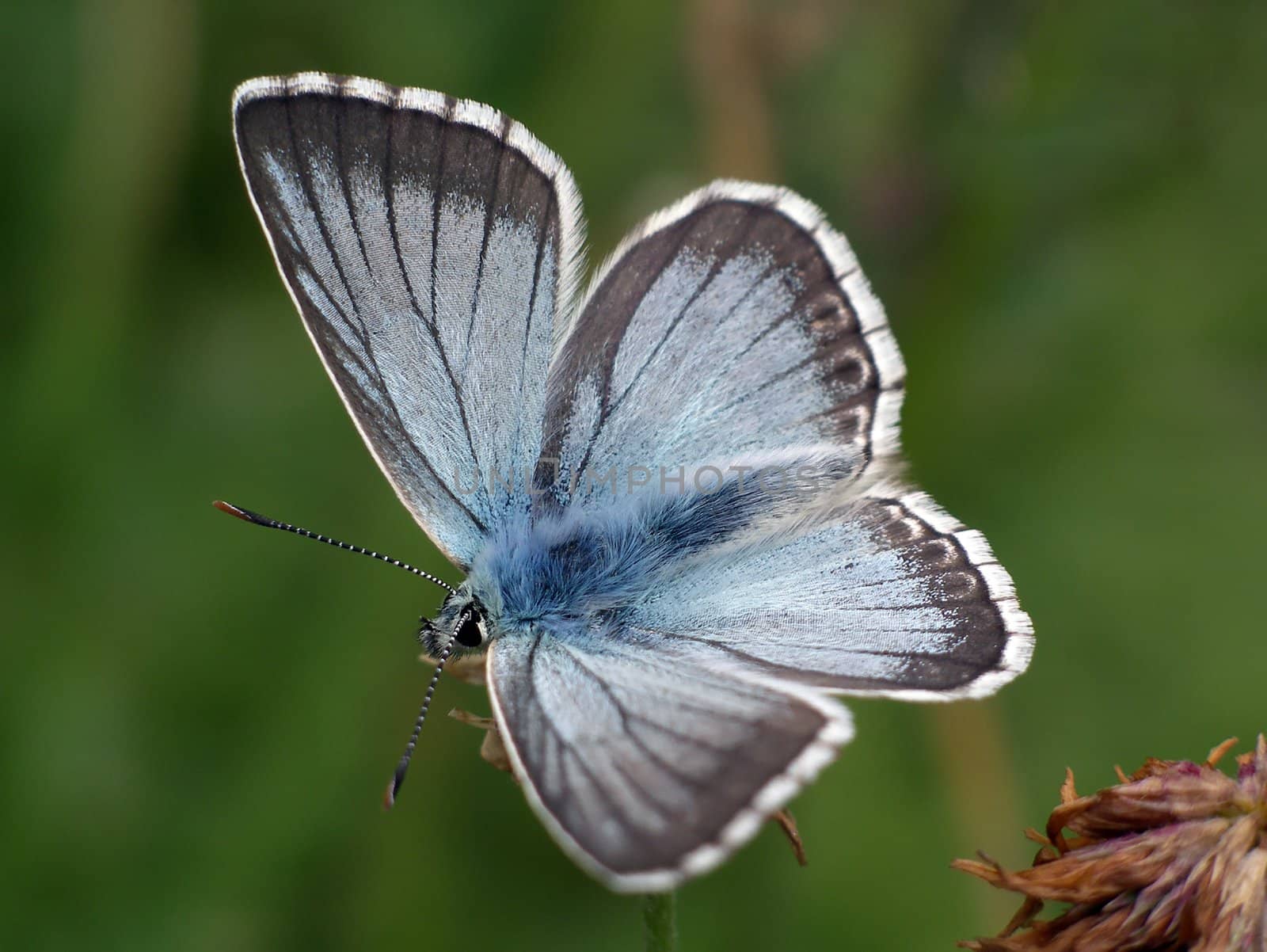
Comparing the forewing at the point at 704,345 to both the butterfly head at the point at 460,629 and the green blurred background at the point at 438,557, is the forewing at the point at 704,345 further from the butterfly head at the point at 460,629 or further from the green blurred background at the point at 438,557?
the green blurred background at the point at 438,557

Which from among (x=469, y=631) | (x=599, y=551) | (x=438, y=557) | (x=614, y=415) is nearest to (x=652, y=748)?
(x=469, y=631)

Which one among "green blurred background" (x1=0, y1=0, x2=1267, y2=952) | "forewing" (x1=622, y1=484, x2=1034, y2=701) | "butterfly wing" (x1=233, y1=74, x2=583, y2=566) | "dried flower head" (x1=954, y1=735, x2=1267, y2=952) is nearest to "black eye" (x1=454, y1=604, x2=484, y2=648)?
"butterfly wing" (x1=233, y1=74, x2=583, y2=566)

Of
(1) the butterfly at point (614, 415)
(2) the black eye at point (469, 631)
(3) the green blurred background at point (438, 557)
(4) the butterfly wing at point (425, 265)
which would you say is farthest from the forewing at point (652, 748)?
(3) the green blurred background at point (438, 557)

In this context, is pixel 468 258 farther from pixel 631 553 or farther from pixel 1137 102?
pixel 1137 102

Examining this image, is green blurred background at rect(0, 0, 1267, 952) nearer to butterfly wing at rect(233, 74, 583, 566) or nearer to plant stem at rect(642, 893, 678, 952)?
butterfly wing at rect(233, 74, 583, 566)

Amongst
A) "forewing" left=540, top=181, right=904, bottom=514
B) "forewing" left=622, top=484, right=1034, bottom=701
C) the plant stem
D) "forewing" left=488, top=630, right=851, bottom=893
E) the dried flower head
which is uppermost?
"forewing" left=540, top=181, right=904, bottom=514

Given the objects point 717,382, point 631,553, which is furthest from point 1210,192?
point 631,553

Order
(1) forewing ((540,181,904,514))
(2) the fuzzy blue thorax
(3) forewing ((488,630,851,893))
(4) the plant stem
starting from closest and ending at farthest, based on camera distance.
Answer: (3) forewing ((488,630,851,893)) → (4) the plant stem → (2) the fuzzy blue thorax → (1) forewing ((540,181,904,514))
